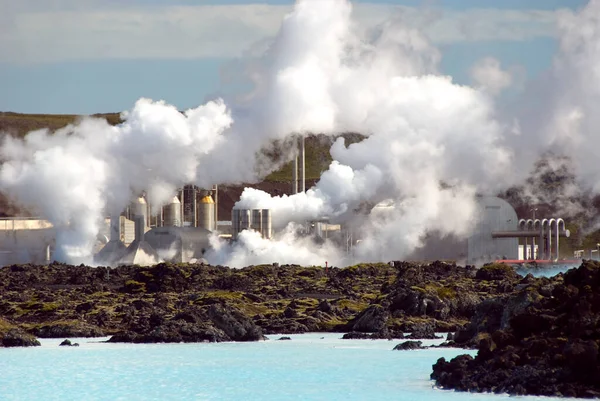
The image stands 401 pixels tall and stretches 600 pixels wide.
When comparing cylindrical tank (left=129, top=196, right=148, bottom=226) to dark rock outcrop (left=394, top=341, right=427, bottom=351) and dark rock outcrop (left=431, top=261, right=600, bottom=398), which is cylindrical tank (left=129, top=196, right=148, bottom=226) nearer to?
dark rock outcrop (left=394, top=341, right=427, bottom=351)

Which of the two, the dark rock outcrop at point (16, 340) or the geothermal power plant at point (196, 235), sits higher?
the geothermal power plant at point (196, 235)

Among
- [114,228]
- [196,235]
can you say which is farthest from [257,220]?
[114,228]

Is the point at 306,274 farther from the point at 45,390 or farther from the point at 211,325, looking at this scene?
the point at 45,390

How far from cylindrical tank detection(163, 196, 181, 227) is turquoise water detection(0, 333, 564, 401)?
91.2 metres

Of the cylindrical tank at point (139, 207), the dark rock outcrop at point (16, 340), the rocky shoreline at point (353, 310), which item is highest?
the cylindrical tank at point (139, 207)

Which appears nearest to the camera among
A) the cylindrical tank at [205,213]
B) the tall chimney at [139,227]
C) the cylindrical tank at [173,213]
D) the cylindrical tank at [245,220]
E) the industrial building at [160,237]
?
the industrial building at [160,237]

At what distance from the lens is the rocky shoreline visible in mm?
37688

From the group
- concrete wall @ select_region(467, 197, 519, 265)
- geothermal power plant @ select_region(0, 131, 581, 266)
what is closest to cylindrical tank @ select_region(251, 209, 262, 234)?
geothermal power plant @ select_region(0, 131, 581, 266)

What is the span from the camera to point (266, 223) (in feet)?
448

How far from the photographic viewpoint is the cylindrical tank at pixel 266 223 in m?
136

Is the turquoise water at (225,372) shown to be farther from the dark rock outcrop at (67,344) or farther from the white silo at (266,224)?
the white silo at (266,224)

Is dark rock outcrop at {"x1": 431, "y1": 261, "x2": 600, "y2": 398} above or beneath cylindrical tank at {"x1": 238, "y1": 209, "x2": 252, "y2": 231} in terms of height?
beneath

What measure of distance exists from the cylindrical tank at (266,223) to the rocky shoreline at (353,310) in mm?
10703

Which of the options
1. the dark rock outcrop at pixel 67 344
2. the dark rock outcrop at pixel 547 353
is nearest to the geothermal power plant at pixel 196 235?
the dark rock outcrop at pixel 67 344
